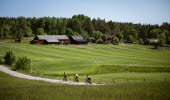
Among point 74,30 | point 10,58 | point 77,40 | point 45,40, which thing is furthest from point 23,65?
point 74,30

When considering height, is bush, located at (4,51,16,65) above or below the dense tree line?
below

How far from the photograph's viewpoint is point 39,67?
5156 centimetres

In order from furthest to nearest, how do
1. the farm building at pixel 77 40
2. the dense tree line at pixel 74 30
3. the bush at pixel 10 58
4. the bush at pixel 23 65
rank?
the dense tree line at pixel 74 30
the farm building at pixel 77 40
the bush at pixel 10 58
the bush at pixel 23 65

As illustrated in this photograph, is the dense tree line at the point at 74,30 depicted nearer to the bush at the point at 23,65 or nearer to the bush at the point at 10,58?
the bush at the point at 10,58

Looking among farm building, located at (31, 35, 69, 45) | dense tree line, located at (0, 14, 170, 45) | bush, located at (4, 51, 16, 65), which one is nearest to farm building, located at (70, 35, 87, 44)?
farm building, located at (31, 35, 69, 45)

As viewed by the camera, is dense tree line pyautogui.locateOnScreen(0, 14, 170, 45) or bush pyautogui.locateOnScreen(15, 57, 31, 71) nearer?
bush pyautogui.locateOnScreen(15, 57, 31, 71)

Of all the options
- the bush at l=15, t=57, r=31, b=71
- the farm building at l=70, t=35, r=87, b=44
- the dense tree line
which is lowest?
the bush at l=15, t=57, r=31, b=71

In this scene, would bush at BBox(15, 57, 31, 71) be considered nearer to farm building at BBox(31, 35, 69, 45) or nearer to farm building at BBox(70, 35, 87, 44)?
farm building at BBox(31, 35, 69, 45)

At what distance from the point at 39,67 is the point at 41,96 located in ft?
112

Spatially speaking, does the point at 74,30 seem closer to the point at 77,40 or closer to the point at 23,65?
the point at 77,40

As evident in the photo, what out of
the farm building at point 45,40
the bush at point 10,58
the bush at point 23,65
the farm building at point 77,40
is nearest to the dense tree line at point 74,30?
the farm building at point 77,40

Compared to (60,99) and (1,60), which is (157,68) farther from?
(1,60)

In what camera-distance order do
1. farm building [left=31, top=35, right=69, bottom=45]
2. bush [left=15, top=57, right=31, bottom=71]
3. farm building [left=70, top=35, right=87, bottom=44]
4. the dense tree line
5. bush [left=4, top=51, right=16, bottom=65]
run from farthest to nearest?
1. the dense tree line
2. farm building [left=70, top=35, right=87, bottom=44]
3. farm building [left=31, top=35, right=69, bottom=45]
4. bush [left=4, top=51, right=16, bottom=65]
5. bush [left=15, top=57, right=31, bottom=71]

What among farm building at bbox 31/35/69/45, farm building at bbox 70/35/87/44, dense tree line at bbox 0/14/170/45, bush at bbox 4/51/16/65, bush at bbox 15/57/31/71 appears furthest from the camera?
dense tree line at bbox 0/14/170/45
